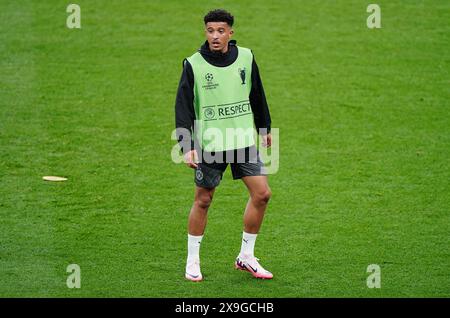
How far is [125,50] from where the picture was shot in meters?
A: 12.7

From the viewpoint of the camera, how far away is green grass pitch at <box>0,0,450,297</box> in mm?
7488

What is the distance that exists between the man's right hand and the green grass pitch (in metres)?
0.96

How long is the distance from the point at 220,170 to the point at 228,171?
8.98 ft

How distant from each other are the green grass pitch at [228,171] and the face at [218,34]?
1828mm

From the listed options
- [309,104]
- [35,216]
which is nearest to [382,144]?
[309,104]

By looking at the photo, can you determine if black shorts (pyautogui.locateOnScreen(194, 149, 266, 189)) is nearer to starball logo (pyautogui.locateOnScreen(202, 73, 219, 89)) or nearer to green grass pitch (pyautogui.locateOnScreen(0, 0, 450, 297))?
starball logo (pyautogui.locateOnScreen(202, 73, 219, 89))

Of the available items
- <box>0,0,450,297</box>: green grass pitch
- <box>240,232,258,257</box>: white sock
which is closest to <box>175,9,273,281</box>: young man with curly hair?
<box>240,232,258,257</box>: white sock

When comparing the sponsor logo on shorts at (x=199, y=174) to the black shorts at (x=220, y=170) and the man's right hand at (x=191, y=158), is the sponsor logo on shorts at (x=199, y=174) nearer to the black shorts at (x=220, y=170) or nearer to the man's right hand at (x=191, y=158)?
A: the black shorts at (x=220, y=170)

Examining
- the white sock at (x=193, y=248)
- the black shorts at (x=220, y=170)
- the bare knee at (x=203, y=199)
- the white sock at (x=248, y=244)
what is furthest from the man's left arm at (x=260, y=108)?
the white sock at (x=193, y=248)

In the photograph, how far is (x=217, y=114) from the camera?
708 cm

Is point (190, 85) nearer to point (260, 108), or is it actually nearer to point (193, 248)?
point (260, 108)

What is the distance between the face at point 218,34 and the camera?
6.98 metres

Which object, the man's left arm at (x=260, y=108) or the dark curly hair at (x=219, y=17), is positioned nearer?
the dark curly hair at (x=219, y=17)

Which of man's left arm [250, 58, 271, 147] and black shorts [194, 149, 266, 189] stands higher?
man's left arm [250, 58, 271, 147]
